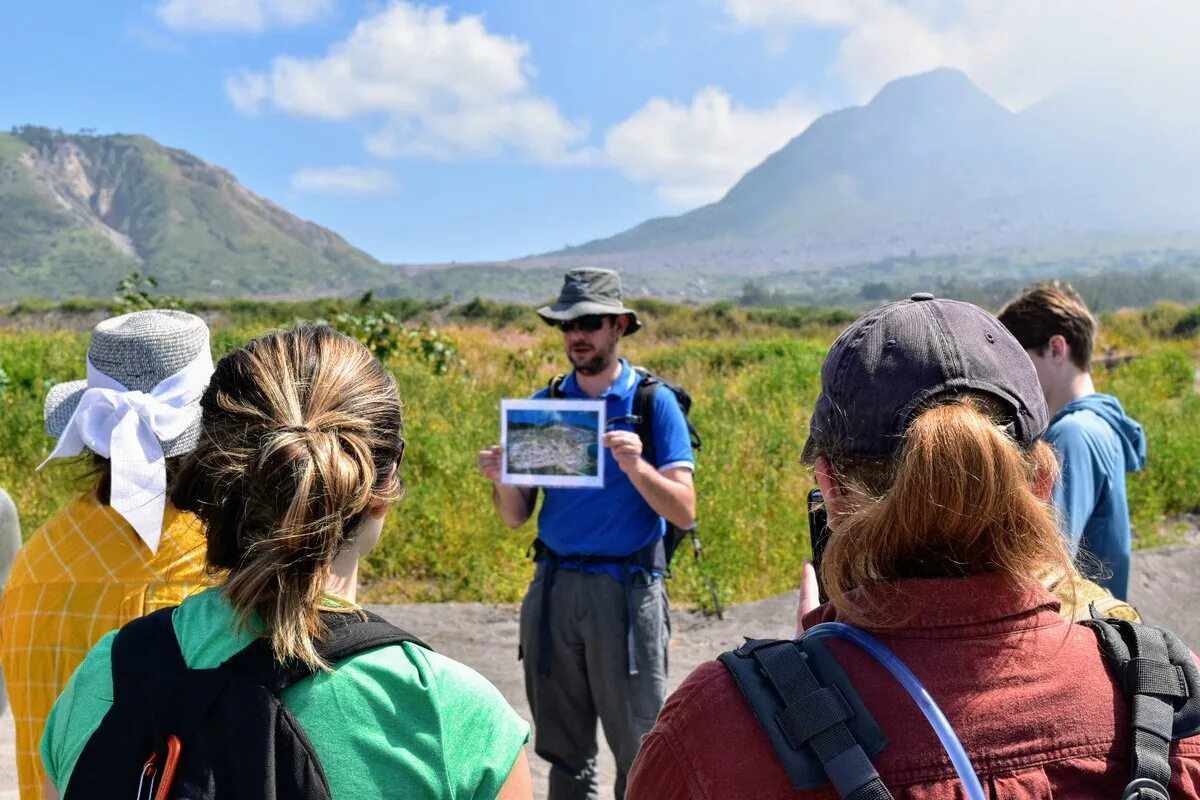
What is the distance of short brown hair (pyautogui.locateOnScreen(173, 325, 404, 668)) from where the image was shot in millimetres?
1379

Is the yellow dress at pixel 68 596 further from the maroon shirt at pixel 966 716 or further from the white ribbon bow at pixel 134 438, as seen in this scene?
→ the maroon shirt at pixel 966 716

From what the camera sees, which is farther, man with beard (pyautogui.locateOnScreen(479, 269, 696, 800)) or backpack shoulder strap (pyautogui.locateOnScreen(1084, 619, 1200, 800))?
man with beard (pyautogui.locateOnScreen(479, 269, 696, 800))

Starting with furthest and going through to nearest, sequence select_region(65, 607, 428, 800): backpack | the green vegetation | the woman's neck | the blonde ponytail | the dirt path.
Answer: the green vegetation, the dirt path, the woman's neck, select_region(65, 607, 428, 800): backpack, the blonde ponytail

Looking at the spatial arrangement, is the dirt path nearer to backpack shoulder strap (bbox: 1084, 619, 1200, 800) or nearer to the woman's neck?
the woman's neck

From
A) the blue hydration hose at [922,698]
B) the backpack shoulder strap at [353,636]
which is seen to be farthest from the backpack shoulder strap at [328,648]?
the blue hydration hose at [922,698]

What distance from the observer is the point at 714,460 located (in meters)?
9.66

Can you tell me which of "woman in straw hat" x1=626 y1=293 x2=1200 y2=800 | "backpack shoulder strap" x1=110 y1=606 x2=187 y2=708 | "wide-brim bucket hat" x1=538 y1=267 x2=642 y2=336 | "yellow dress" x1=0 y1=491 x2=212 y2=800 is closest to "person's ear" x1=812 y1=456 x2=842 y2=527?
"woman in straw hat" x1=626 y1=293 x2=1200 y2=800

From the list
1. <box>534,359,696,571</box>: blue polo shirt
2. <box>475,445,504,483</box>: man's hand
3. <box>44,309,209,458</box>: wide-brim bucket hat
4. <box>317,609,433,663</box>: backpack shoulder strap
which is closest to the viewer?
<box>317,609,433,663</box>: backpack shoulder strap

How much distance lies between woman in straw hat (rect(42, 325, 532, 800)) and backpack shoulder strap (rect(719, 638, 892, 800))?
1.58ft

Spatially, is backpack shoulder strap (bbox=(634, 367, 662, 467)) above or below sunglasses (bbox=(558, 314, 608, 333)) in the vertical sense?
below

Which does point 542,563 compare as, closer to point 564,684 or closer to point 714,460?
point 564,684

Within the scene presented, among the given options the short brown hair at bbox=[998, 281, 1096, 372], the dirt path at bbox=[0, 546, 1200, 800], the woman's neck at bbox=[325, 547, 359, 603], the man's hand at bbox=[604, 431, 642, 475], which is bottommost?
the dirt path at bbox=[0, 546, 1200, 800]

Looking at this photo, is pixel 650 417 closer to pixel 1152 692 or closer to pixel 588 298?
pixel 588 298

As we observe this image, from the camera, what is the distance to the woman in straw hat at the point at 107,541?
1816 millimetres
